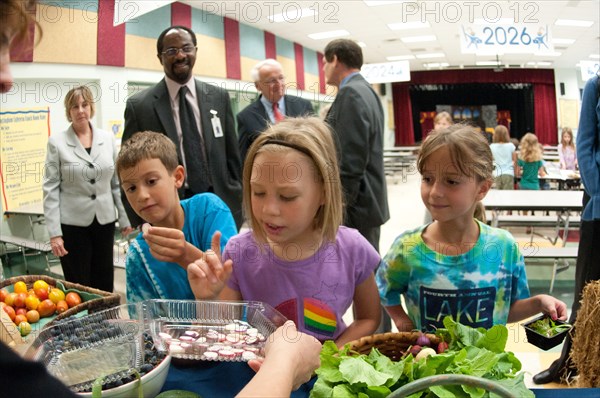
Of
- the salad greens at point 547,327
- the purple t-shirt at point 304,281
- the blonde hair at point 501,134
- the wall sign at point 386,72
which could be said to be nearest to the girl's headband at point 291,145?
the purple t-shirt at point 304,281

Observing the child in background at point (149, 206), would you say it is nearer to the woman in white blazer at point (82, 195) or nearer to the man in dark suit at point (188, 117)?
the man in dark suit at point (188, 117)

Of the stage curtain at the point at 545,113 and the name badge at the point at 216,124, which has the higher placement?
the stage curtain at the point at 545,113

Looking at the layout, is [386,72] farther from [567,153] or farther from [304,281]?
[304,281]

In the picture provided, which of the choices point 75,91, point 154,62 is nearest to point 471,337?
point 75,91

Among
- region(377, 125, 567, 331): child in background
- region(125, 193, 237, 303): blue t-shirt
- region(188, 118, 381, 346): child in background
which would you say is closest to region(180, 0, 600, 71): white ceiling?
region(377, 125, 567, 331): child in background

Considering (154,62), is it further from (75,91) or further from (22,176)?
(75,91)

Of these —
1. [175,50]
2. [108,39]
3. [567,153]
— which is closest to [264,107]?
[175,50]

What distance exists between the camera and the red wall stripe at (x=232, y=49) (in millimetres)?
8268

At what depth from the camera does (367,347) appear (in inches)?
46.5

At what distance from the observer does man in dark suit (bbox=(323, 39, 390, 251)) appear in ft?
8.61

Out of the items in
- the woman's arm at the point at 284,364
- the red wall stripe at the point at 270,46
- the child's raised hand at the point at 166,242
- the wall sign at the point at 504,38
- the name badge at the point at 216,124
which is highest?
the red wall stripe at the point at 270,46

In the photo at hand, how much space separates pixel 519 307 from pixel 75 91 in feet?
8.29

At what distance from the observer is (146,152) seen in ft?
5.27

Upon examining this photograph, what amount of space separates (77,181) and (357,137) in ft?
5.92
